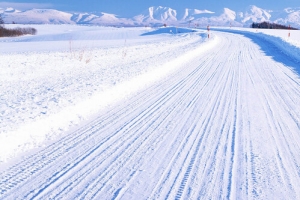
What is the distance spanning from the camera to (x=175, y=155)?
4.57 meters

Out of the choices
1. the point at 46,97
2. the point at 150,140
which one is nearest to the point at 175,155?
the point at 150,140

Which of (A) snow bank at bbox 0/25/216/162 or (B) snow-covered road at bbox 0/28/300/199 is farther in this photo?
(A) snow bank at bbox 0/25/216/162

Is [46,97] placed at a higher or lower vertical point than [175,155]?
higher

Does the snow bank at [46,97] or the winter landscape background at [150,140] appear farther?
the snow bank at [46,97]

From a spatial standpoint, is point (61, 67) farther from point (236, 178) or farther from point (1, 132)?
point (236, 178)

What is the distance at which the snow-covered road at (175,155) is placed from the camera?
12.0 ft

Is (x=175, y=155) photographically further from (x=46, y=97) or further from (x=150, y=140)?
(x=46, y=97)

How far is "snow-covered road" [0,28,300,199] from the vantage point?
3.67 m

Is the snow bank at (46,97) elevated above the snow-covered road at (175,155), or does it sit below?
above

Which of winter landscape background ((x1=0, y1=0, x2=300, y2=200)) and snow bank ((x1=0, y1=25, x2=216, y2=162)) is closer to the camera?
winter landscape background ((x1=0, y1=0, x2=300, y2=200))

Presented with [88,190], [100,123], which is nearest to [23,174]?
[88,190]

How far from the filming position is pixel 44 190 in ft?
12.0

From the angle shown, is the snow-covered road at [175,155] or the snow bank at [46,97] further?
the snow bank at [46,97]

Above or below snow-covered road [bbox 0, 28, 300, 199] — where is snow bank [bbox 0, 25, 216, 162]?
above
